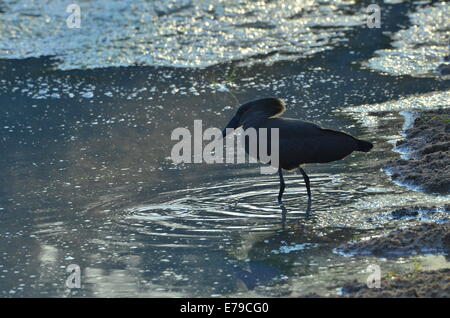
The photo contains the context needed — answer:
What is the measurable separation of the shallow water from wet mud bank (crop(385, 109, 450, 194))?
14 cm

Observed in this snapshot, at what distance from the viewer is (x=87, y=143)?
8.94m

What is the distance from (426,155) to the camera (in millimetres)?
7688

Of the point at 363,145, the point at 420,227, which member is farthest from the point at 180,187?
the point at 420,227

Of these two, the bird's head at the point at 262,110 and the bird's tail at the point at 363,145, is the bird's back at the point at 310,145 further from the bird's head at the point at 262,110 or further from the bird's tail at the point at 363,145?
the bird's head at the point at 262,110

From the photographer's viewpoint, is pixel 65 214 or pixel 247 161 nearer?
pixel 65 214

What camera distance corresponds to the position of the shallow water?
5730mm

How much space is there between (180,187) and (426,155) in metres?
2.16

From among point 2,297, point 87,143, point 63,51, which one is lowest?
point 2,297

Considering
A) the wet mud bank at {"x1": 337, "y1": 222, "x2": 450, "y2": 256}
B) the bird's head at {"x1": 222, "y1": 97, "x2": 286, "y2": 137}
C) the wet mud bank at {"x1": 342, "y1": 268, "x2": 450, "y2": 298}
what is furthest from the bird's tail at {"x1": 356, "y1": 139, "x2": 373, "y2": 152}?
the wet mud bank at {"x1": 342, "y1": 268, "x2": 450, "y2": 298}

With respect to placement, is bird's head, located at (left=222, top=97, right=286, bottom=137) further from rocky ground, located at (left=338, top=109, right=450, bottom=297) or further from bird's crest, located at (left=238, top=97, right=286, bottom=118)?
rocky ground, located at (left=338, top=109, right=450, bottom=297)
